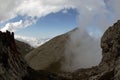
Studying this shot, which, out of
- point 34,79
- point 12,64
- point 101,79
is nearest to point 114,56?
point 101,79

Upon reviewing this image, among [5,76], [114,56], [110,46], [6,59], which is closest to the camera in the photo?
[5,76]

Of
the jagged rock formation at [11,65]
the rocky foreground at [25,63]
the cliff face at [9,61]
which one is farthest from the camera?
the rocky foreground at [25,63]

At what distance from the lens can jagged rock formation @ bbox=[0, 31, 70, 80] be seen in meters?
104

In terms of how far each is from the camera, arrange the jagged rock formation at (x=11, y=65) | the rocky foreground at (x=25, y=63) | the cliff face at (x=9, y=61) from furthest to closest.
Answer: the rocky foreground at (x=25, y=63) < the jagged rock formation at (x=11, y=65) < the cliff face at (x=9, y=61)

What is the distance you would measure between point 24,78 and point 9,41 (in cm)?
1836

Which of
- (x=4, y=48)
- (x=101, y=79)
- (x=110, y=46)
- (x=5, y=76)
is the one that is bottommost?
(x=5, y=76)

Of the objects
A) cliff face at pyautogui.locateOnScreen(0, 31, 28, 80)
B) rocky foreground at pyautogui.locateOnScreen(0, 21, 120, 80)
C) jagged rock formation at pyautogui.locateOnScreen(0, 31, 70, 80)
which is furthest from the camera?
rocky foreground at pyautogui.locateOnScreen(0, 21, 120, 80)

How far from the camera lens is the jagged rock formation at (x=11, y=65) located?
10412 cm

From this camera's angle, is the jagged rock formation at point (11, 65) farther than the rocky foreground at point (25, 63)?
No

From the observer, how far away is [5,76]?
99.6 metres

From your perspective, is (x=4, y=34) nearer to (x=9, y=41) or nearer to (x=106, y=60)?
(x=9, y=41)

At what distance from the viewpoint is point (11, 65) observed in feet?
367

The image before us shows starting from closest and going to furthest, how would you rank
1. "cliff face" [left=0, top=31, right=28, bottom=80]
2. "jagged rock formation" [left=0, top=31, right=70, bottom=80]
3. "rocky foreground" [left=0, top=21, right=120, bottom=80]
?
1. "cliff face" [left=0, top=31, right=28, bottom=80]
2. "jagged rock formation" [left=0, top=31, right=70, bottom=80]
3. "rocky foreground" [left=0, top=21, right=120, bottom=80]

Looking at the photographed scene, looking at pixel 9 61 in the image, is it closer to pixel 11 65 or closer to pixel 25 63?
pixel 11 65
